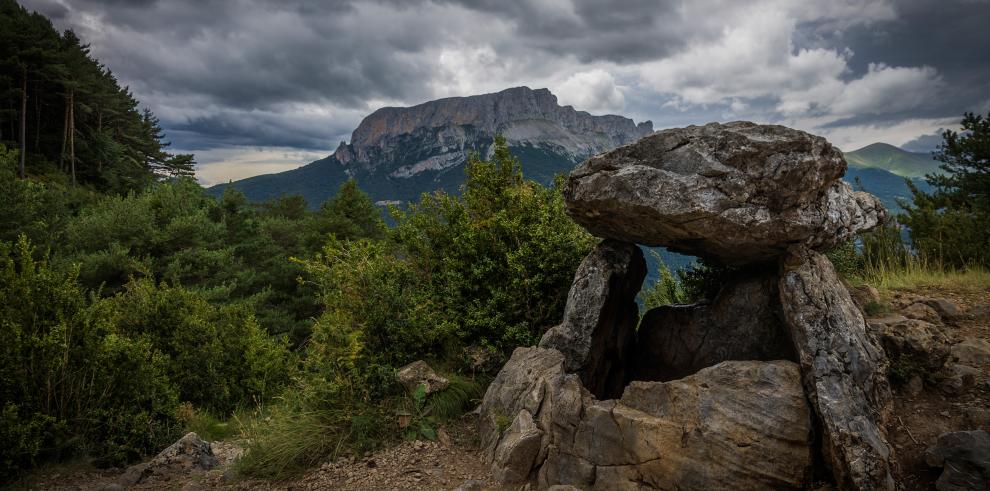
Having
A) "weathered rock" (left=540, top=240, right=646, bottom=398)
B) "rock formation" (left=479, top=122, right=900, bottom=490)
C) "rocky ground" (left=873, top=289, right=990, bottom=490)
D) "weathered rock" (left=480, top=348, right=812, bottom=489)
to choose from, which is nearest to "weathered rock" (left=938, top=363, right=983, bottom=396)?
"rocky ground" (left=873, top=289, right=990, bottom=490)

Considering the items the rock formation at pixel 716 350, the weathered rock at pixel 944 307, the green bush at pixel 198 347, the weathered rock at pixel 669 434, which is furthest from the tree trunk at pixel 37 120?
the weathered rock at pixel 944 307

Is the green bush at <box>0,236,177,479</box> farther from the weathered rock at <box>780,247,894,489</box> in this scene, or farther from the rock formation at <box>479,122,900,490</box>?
the weathered rock at <box>780,247,894,489</box>

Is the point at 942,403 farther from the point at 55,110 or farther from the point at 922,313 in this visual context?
the point at 55,110

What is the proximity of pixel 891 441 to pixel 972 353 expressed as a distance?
2.91 metres

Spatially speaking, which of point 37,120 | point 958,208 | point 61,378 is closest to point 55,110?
point 37,120

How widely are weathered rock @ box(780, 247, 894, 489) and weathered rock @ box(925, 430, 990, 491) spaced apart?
18.3 inches

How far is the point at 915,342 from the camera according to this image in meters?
6.86

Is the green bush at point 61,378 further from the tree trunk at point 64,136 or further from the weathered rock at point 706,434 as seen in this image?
the tree trunk at point 64,136

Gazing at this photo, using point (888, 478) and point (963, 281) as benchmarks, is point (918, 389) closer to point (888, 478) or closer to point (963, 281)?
point (888, 478)

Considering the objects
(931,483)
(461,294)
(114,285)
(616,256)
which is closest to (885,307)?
(931,483)

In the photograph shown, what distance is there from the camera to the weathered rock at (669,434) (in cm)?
527

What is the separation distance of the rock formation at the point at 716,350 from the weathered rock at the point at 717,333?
0.02m

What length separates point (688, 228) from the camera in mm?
6688

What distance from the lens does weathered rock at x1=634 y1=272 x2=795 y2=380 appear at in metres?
7.58
